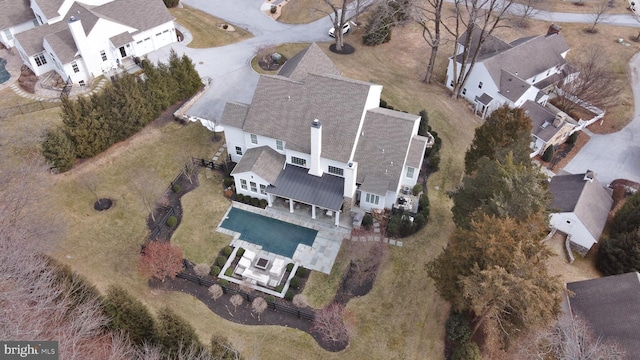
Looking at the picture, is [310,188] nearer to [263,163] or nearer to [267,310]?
[263,163]

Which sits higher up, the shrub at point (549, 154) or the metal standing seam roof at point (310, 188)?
the metal standing seam roof at point (310, 188)

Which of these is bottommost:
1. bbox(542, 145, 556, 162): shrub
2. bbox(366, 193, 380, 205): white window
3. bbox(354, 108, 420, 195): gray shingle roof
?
bbox(542, 145, 556, 162): shrub

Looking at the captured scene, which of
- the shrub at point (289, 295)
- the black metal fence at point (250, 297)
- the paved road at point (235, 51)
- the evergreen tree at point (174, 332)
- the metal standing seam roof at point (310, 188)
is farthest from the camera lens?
the paved road at point (235, 51)

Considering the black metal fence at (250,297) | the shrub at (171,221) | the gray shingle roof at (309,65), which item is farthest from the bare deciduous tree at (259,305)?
the gray shingle roof at (309,65)

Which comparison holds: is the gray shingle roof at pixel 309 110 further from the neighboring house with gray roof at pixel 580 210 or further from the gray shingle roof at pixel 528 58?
the gray shingle roof at pixel 528 58

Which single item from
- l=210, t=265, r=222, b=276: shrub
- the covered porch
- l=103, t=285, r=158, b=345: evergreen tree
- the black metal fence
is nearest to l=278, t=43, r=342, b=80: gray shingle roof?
the covered porch

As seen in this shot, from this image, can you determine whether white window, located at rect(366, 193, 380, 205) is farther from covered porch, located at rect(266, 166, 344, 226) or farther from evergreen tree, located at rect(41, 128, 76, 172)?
evergreen tree, located at rect(41, 128, 76, 172)

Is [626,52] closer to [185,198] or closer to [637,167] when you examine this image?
[637,167]

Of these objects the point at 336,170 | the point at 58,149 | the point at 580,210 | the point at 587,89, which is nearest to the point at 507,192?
the point at 336,170
